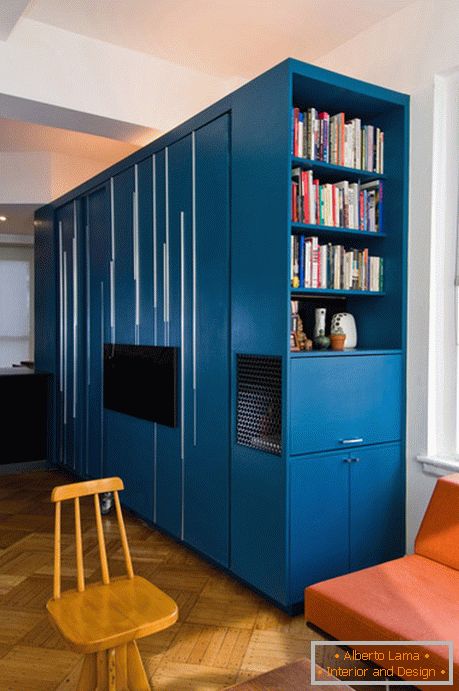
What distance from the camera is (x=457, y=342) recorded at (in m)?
3.08

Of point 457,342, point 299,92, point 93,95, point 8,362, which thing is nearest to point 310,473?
point 457,342

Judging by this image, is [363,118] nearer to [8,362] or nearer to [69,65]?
[69,65]

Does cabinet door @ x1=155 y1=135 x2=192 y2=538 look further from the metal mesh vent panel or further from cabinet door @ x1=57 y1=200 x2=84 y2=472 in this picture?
cabinet door @ x1=57 y1=200 x2=84 y2=472

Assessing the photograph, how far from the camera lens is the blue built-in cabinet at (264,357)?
283 centimetres

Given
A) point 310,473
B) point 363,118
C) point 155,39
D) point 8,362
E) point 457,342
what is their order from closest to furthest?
point 310,473, point 457,342, point 363,118, point 155,39, point 8,362

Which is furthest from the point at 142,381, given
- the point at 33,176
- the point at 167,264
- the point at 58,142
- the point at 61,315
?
the point at 33,176

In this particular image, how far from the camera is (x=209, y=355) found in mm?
3387

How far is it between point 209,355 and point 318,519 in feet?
3.48

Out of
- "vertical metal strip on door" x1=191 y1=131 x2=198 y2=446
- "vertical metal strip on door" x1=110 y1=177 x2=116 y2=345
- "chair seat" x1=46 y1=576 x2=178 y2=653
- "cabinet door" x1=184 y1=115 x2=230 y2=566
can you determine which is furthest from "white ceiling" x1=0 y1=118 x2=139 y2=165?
"chair seat" x1=46 y1=576 x2=178 y2=653

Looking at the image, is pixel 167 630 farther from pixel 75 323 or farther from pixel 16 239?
pixel 16 239

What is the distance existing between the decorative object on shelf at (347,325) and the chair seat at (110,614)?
1.69 metres

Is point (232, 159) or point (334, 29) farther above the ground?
point (334, 29)

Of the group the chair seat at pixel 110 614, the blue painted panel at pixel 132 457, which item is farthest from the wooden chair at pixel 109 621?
the blue painted panel at pixel 132 457

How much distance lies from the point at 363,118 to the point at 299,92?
53cm
